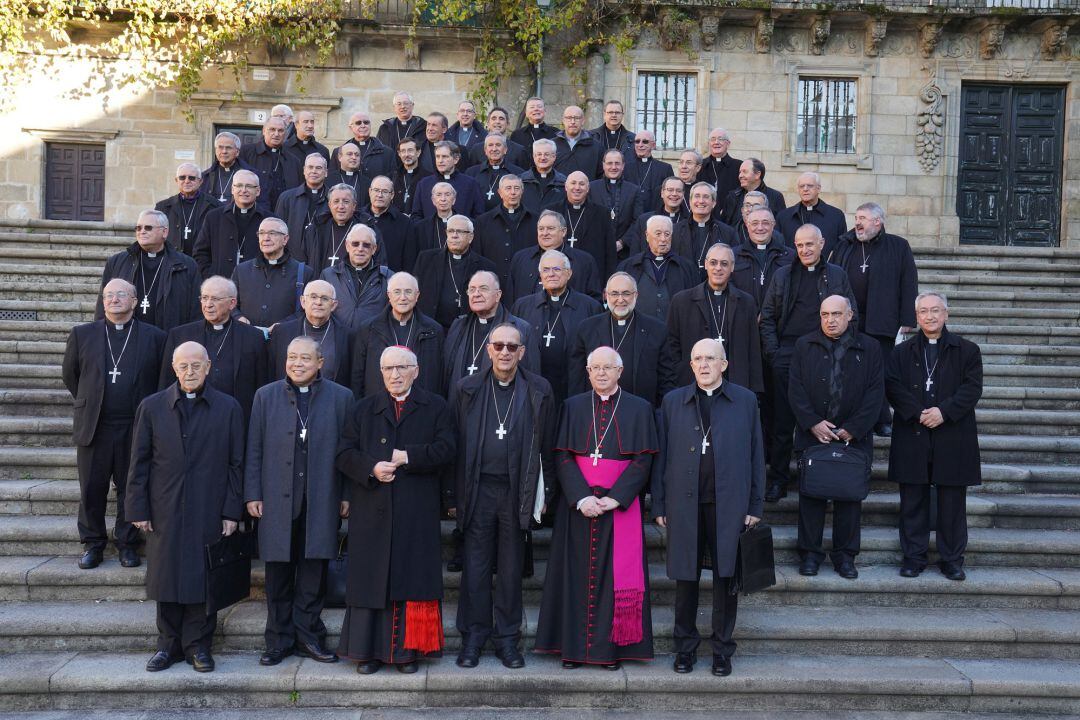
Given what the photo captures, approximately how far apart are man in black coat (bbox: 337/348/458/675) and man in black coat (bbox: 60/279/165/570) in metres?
1.75

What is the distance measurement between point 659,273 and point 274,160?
14.8 ft

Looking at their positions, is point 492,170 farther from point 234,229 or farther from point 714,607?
point 714,607

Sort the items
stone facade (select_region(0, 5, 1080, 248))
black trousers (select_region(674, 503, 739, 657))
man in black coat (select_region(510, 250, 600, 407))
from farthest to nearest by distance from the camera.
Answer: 1. stone facade (select_region(0, 5, 1080, 248))
2. man in black coat (select_region(510, 250, 600, 407))
3. black trousers (select_region(674, 503, 739, 657))

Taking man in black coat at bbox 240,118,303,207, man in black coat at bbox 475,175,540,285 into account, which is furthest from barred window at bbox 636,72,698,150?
man in black coat at bbox 475,175,540,285

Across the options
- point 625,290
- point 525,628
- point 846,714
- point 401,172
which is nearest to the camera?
point 846,714

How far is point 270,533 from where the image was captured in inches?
231

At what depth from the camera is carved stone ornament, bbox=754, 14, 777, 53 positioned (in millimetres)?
14789

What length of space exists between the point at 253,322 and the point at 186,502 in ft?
6.67

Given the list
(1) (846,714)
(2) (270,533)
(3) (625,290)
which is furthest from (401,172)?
(1) (846,714)

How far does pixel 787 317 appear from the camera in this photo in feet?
24.8

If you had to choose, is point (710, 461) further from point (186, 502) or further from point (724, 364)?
point (186, 502)

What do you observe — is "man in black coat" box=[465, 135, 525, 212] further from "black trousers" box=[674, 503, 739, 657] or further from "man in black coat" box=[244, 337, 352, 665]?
"black trousers" box=[674, 503, 739, 657]

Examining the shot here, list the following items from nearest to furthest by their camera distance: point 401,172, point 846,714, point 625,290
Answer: point 846,714 < point 625,290 < point 401,172

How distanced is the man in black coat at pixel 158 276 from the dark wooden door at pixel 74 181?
824 centimetres
